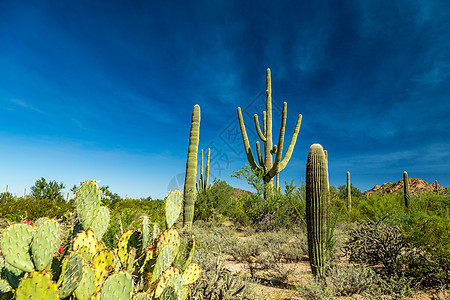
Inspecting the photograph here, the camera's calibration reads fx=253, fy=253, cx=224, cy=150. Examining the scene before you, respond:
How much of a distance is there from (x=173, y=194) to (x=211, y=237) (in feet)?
13.2

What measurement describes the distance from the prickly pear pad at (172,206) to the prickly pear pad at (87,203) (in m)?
0.67

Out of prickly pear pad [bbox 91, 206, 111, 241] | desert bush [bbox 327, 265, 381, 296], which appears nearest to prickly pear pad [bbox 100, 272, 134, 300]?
prickly pear pad [bbox 91, 206, 111, 241]

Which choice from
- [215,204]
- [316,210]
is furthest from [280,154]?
[316,210]

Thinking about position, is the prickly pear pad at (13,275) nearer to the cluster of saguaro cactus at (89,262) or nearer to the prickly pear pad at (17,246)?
the cluster of saguaro cactus at (89,262)

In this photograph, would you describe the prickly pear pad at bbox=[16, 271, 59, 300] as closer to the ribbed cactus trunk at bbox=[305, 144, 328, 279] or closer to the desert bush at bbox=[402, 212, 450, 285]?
the ribbed cactus trunk at bbox=[305, 144, 328, 279]

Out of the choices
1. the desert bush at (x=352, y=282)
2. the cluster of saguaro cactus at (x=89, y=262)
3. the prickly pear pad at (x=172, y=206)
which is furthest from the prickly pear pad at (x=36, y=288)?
the desert bush at (x=352, y=282)

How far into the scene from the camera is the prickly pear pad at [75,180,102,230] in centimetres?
227

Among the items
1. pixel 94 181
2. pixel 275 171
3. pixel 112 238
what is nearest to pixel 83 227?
pixel 94 181

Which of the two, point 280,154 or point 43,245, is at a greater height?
point 280,154

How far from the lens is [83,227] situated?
91.0 inches

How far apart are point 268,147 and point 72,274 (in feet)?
35.9

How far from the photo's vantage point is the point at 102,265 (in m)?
2.11

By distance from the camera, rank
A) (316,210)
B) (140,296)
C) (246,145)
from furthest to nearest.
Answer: (246,145), (316,210), (140,296)

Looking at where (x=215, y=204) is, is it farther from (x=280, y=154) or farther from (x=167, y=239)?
(x=167, y=239)
